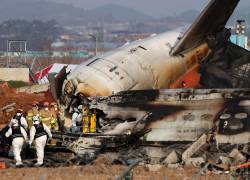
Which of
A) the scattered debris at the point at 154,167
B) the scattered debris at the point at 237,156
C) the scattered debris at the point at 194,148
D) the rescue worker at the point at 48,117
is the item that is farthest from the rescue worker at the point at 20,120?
the scattered debris at the point at 237,156

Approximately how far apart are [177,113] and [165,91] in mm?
946

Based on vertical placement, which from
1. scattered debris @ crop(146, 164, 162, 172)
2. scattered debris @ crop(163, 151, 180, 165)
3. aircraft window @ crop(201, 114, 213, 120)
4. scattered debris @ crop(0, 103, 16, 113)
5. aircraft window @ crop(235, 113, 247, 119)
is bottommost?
scattered debris @ crop(0, 103, 16, 113)

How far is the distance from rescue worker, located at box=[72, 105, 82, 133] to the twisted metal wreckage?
1.31 ft

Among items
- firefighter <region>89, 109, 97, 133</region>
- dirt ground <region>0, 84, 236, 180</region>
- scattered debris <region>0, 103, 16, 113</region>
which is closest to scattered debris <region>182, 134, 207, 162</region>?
dirt ground <region>0, 84, 236, 180</region>

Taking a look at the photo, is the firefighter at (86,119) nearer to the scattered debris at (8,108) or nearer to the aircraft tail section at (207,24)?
the aircraft tail section at (207,24)

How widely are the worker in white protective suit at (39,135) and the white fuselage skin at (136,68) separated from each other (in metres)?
2.74

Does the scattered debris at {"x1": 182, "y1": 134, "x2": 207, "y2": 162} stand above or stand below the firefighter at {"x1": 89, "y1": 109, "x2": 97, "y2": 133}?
below

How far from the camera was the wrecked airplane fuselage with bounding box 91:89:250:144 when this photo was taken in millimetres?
20297

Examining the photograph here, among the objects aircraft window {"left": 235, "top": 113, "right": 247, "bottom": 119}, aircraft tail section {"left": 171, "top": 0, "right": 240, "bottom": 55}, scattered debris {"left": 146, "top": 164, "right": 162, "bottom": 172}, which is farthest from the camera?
aircraft tail section {"left": 171, "top": 0, "right": 240, "bottom": 55}

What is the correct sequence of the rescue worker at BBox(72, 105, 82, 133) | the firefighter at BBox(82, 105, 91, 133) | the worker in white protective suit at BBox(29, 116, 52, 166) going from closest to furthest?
the worker in white protective suit at BBox(29, 116, 52, 166) < the firefighter at BBox(82, 105, 91, 133) < the rescue worker at BBox(72, 105, 82, 133)

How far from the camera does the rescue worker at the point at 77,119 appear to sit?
2244 cm

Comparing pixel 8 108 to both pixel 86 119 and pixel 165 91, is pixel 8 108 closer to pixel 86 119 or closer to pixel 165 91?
pixel 86 119

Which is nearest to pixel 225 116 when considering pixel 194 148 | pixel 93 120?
pixel 194 148

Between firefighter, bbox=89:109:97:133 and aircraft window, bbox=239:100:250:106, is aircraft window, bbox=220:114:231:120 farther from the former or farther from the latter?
firefighter, bbox=89:109:97:133
